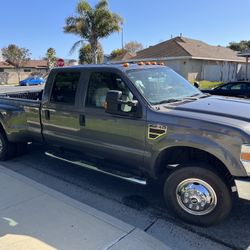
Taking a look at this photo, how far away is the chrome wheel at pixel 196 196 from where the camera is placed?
338 centimetres

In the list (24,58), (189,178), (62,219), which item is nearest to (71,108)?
(62,219)

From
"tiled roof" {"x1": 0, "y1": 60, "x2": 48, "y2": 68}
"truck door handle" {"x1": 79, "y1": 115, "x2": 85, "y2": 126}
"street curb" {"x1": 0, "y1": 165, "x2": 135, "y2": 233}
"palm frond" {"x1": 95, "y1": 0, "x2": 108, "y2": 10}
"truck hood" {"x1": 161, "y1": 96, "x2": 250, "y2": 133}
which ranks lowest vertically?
"street curb" {"x1": 0, "y1": 165, "x2": 135, "y2": 233}

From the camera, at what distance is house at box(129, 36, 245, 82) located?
89.4ft

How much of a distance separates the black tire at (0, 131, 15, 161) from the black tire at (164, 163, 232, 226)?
3566 mm

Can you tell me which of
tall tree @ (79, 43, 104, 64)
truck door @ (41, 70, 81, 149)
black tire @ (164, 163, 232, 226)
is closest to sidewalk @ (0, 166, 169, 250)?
black tire @ (164, 163, 232, 226)

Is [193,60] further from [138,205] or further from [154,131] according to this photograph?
[154,131]

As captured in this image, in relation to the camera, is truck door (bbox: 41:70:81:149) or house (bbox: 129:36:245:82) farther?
house (bbox: 129:36:245:82)

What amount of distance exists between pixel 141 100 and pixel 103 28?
24.5 meters

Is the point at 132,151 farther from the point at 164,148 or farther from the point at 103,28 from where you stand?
the point at 103,28

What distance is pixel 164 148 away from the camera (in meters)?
3.52

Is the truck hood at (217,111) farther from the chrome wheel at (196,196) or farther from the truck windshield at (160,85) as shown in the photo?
the chrome wheel at (196,196)

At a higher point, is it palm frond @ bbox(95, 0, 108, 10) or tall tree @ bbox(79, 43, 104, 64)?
palm frond @ bbox(95, 0, 108, 10)

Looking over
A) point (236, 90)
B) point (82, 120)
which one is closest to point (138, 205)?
point (82, 120)

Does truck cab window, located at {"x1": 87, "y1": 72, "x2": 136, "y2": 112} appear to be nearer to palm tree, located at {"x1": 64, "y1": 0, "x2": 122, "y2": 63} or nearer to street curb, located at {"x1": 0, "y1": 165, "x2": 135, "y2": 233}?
street curb, located at {"x1": 0, "y1": 165, "x2": 135, "y2": 233}
